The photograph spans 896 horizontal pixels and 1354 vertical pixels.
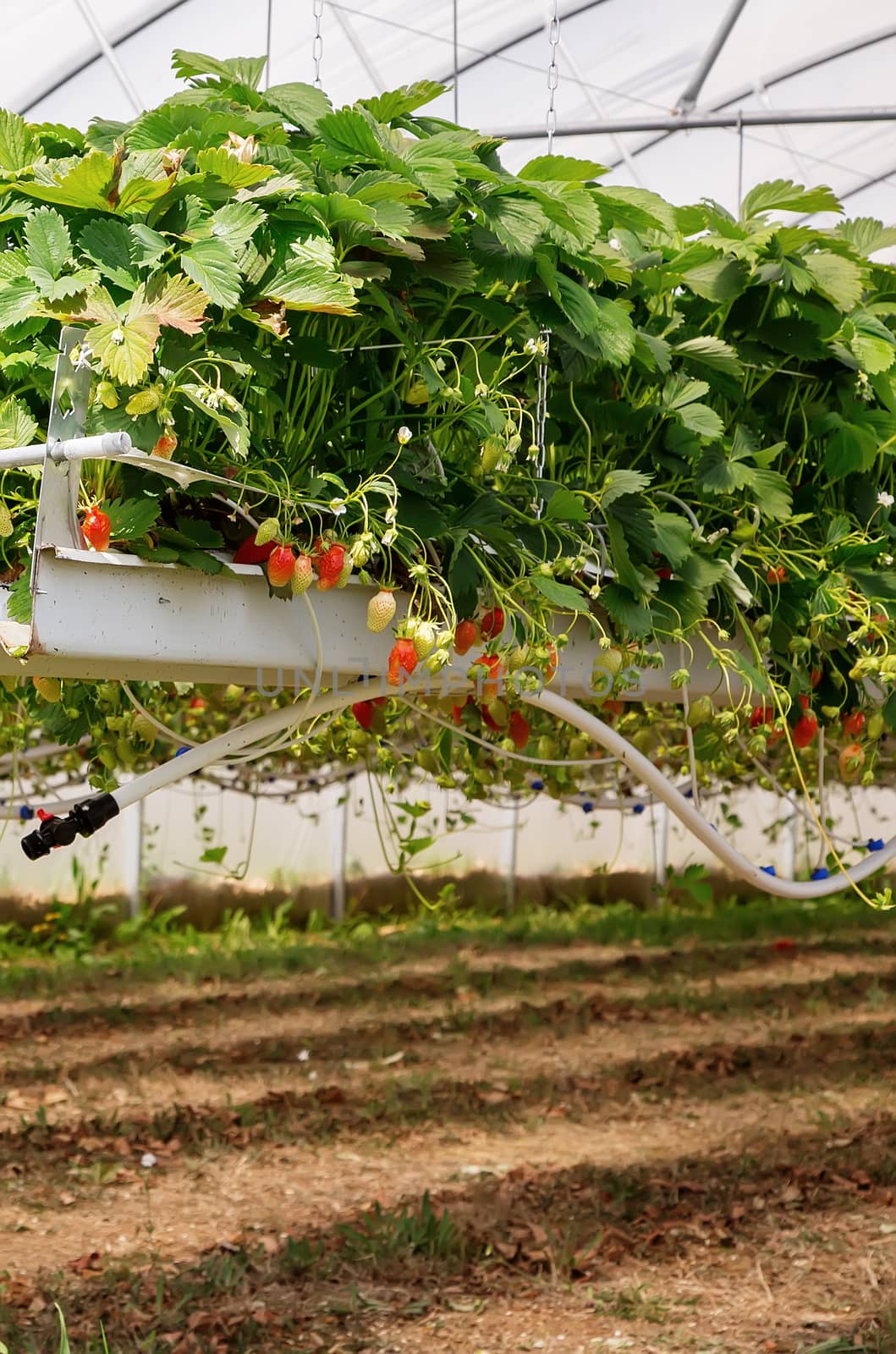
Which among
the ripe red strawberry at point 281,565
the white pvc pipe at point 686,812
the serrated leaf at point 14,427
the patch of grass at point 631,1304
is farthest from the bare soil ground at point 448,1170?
the serrated leaf at point 14,427

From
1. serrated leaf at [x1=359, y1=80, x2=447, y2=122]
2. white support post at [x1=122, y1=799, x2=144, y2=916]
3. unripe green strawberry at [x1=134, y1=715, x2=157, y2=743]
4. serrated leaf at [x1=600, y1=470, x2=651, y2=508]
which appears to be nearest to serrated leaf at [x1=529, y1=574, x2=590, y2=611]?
serrated leaf at [x1=600, y1=470, x2=651, y2=508]

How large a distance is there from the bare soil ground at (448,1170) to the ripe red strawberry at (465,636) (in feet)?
6.01

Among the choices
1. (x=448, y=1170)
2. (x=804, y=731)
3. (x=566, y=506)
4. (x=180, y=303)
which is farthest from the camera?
(x=448, y=1170)

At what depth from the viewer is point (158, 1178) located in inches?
160

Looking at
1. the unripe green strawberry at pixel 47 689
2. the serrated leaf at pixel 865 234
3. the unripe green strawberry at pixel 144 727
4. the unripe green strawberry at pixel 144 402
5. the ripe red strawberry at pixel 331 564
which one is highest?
the serrated leaf at pixel 865 234

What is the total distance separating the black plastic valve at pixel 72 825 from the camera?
1.70 meters

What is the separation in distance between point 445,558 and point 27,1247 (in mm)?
2659

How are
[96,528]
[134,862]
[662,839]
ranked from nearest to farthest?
1. [96,528]
2. [134,862]
3. [662,839]

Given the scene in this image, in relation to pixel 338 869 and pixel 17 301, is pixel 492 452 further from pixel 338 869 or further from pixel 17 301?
pixel 338 869

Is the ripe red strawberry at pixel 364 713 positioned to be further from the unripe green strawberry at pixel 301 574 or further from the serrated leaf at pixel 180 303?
the serrated leaf at pixel 180 303

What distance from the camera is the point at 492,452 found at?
5.37 ft

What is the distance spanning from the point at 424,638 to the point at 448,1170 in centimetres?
311

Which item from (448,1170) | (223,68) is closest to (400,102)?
(223,68)

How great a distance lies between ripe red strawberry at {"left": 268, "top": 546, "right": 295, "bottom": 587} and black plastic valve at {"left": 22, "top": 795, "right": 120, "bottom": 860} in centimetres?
42
